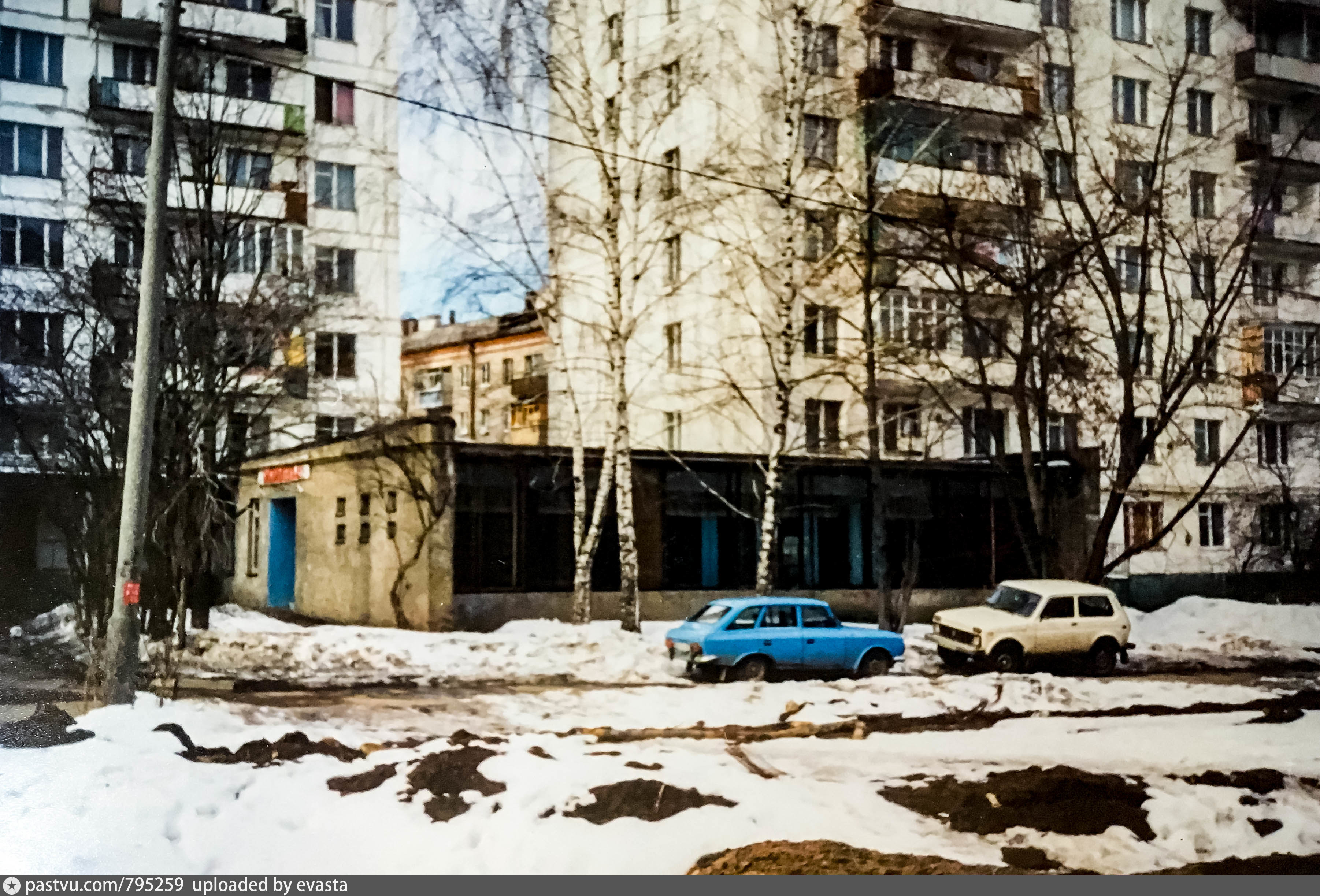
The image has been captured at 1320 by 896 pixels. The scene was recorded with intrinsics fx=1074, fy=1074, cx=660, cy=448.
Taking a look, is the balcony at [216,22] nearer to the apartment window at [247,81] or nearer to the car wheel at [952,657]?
the apartment window at [247,81]

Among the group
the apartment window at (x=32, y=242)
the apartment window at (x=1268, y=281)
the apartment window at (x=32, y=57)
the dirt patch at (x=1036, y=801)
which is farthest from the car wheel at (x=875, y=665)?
the apartment window at (x=32, y=57)

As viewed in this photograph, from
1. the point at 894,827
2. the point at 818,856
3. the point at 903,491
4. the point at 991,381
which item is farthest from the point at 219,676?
the point at 991,381

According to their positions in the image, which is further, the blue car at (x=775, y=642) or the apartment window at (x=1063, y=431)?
the apartment window at (x=1063, y=431)

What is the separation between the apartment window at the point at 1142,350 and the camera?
596cm

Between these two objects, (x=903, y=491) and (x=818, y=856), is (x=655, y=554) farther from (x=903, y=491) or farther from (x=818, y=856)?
(x=818, y=856)

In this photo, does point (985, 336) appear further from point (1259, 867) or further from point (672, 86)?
point (1259, 867)

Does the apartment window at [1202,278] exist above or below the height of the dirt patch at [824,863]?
above

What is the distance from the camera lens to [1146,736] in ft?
→ 17.2

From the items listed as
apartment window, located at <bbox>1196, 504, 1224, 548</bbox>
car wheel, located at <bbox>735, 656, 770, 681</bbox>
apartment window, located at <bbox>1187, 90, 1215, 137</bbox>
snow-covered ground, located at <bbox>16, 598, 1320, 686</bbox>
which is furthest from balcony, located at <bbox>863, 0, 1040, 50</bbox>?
car wheel, located at <bbox>735, 656, 770, 681</bbox>

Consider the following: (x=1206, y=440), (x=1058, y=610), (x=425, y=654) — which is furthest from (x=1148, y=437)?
(x=425, y=654)

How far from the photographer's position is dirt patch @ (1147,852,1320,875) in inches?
182

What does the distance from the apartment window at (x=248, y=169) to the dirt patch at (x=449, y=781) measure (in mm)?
2765

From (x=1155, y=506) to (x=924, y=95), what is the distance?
2.60 m

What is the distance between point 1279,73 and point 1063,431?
2.48m
